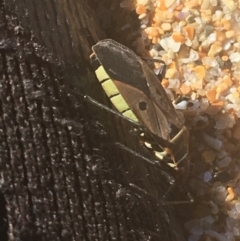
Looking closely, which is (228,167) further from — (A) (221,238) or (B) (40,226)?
(B) (40,226)

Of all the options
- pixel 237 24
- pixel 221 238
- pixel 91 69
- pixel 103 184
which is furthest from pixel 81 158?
pixel 237 24

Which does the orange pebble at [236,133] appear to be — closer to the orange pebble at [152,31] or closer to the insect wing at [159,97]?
the insect wing at [159,97]

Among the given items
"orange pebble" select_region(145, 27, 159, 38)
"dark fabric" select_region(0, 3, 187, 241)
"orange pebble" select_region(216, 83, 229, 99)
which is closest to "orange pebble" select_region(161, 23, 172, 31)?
"orange pebble" select_region(145, 27, 159, 38)

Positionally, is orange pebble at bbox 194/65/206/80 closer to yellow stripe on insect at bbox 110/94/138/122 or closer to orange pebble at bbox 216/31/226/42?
orange pebble at bbox 216/31/226/42

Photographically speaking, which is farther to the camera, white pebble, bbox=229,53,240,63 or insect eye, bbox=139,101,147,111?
white pebble, bbox=229,53,240,63

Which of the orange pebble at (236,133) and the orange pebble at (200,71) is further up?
the orange pebble at (200,71)

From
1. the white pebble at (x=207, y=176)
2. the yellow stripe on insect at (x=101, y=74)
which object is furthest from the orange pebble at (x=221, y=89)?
the yellow stripe on insect at (x=101, y=74)

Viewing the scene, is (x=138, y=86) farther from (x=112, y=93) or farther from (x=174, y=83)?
(x=174, y=83)

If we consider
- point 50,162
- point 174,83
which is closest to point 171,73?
point 174,83
